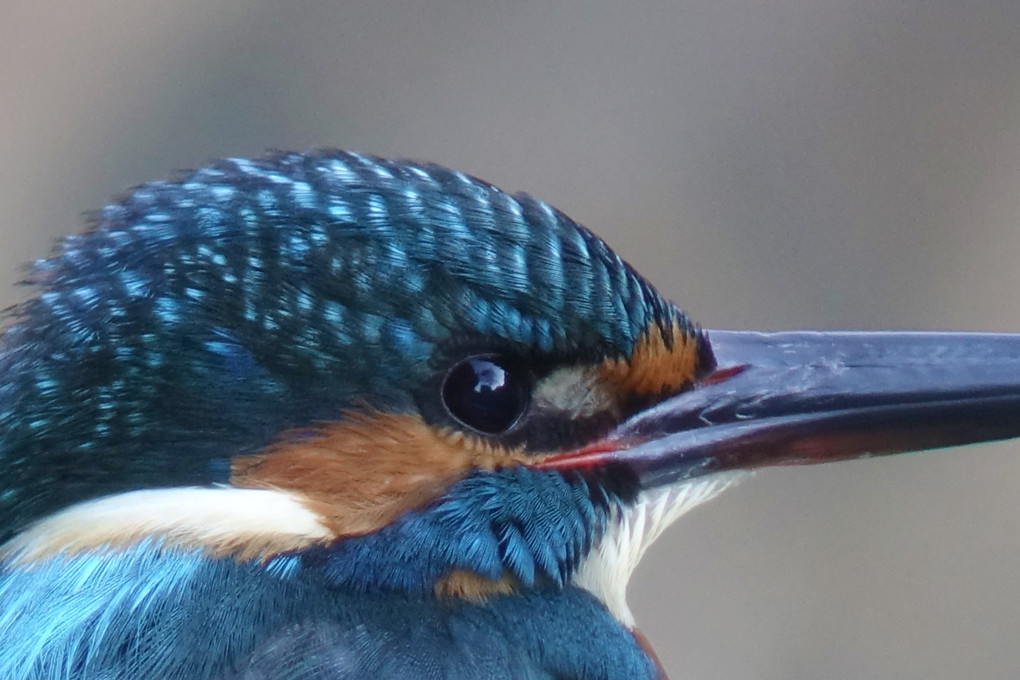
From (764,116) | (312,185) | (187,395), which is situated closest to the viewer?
(187,395)

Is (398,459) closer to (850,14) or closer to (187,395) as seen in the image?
(187,395)

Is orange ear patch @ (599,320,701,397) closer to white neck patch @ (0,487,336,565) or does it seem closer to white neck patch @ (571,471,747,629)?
white neck patch @ (571,471,747,629)

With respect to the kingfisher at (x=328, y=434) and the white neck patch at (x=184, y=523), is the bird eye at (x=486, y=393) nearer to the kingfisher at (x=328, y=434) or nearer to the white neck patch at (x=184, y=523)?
the kingfisher at (x=328, y=434)

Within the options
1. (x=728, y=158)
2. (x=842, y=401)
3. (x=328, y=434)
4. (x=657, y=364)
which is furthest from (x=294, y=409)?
(x=728, y=158)

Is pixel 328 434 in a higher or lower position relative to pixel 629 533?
higher

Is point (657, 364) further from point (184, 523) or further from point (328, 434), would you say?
point (184, 523)

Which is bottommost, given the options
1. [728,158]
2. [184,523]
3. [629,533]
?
[728,158]

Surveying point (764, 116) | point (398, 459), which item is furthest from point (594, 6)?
point (398, 459)
